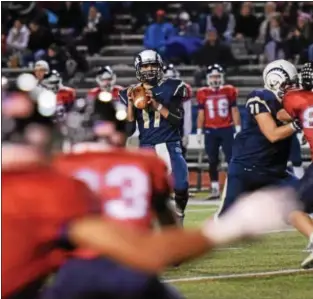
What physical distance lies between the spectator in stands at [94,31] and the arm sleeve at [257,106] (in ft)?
34.8

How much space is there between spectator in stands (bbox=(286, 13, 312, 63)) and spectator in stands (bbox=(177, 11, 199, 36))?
1509 millimetres

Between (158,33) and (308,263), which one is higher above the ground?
(158,33)

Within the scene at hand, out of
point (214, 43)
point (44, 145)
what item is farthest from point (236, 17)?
point (44, 145)

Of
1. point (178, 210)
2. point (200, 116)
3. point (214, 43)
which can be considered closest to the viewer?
point (178, 210)

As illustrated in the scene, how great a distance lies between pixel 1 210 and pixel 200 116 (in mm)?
11151

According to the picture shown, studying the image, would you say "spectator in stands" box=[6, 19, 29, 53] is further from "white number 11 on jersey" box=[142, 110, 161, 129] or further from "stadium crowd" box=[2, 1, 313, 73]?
"white number 11 on jersey" box=[142, 110, 161, 129]

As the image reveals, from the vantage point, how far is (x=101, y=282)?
11.0ft

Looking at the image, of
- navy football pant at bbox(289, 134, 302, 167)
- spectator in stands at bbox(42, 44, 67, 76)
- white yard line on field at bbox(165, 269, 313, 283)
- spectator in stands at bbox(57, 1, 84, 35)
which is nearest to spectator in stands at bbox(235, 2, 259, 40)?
spectator in stands at bbox(57, 1, 84, 35)

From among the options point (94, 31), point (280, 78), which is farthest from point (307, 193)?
point (94, 31)

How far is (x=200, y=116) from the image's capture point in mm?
14305

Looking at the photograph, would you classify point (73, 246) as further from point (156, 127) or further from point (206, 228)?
point (156, 127)

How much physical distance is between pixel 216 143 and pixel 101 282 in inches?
417

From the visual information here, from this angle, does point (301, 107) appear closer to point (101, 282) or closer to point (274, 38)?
point (101, 282)

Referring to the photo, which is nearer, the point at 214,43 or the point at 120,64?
the point at 214,43
